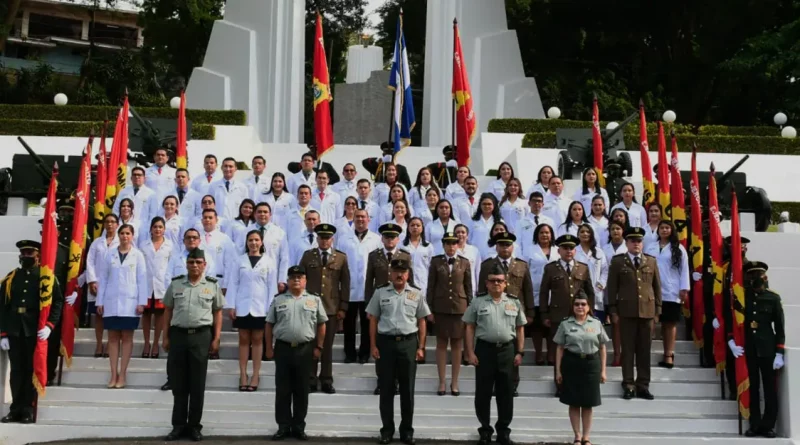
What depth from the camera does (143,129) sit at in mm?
15328

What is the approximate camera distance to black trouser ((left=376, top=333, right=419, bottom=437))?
8578 millimetres

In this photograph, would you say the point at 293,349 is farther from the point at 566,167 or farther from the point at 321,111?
the point at 566,167

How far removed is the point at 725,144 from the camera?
17422 mm

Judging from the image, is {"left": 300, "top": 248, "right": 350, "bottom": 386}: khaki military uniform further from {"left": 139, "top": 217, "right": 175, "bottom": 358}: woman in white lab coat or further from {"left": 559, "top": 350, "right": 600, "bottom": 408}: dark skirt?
{"left": 559, "top": 350, "right": 600, "bottom": 408}: dark skirt

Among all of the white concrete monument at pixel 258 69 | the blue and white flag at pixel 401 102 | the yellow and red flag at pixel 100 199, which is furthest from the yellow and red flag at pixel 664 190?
the white concrete monument at pixel 258 69

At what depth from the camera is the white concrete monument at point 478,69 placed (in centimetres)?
2136

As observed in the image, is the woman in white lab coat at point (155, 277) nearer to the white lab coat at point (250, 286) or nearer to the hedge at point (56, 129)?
the white lab coat at point (250, 286)

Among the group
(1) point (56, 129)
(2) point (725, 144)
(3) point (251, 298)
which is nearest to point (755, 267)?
(3) point (251, 298)

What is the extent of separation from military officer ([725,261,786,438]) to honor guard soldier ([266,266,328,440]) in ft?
12.2

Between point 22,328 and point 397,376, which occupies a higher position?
point 22,328

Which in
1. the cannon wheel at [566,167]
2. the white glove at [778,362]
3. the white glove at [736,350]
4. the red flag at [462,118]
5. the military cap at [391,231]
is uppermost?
the red flag at [462,118]

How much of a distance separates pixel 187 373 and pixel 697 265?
16.9 feet

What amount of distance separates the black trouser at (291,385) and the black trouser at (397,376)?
0.63 meters

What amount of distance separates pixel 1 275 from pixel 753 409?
7.58 metres
